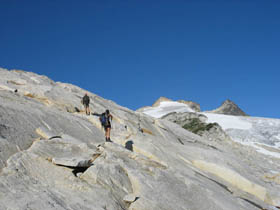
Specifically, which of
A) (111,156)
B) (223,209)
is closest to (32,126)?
(111,156)

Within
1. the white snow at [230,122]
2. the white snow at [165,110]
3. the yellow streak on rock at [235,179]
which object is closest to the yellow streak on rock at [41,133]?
the yellow streak on rock at [235,179]

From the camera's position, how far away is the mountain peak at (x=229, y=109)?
13004cm

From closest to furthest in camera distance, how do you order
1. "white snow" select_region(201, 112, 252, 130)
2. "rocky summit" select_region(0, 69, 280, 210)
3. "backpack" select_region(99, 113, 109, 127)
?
"rocky summit" select_region(0, 69, 280, 210), "backpack" select_region(99, 113, 109, 127), "white snow" select_region(201, 112, 252, 130)

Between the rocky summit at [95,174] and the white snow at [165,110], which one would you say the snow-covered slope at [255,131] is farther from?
the rocky summit at [95,174]

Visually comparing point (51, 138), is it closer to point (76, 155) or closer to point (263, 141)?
point (76, 155)

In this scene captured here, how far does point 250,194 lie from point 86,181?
41.5 ft

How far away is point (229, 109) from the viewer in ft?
433

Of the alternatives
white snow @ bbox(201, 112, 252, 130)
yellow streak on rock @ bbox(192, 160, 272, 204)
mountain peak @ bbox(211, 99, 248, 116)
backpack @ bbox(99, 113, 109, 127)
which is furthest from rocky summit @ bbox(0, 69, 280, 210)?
mountain peak @ bbox(211, 99, 248, 116)

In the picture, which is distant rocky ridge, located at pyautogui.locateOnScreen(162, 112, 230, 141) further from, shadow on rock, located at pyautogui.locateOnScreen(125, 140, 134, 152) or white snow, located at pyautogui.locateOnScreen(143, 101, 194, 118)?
shadow on rock, located at pyautogui.locateOnScreen(125, 140, 134, 152)

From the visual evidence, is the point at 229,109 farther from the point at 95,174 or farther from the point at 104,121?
the point at 95,174

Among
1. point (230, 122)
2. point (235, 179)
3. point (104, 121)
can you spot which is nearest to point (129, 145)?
point (104, 121)

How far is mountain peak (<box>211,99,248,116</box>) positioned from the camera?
130m

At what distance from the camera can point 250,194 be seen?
1800 centimetres

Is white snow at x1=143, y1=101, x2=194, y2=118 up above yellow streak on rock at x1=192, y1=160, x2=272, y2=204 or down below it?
above
